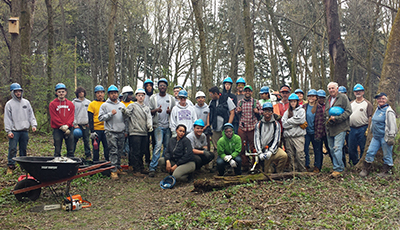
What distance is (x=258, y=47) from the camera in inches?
1401

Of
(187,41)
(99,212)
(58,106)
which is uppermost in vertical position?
(187,41)

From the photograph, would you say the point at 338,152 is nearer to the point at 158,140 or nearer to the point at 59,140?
the point at 158,140

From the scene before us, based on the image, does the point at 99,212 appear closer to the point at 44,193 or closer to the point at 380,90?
the point at 44,193

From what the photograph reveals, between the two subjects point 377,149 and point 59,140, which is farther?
point 59,140

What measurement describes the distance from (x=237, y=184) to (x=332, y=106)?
10.4 ft

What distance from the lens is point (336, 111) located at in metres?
7.05

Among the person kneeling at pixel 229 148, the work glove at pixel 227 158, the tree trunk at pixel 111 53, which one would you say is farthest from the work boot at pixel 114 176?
the tree trunk at pixel 111 53

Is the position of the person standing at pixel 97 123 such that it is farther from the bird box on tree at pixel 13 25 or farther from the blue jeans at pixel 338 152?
the blue jeans at pixel 338 152

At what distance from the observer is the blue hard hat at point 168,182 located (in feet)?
23.8

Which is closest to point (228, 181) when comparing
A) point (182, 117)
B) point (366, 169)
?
point (182, 117)

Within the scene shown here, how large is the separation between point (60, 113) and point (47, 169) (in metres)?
2.68

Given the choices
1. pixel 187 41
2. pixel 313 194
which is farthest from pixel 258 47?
pixel 313 194

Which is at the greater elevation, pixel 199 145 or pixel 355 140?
pixel 355 140

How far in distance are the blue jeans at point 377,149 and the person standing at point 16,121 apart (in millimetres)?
8070
